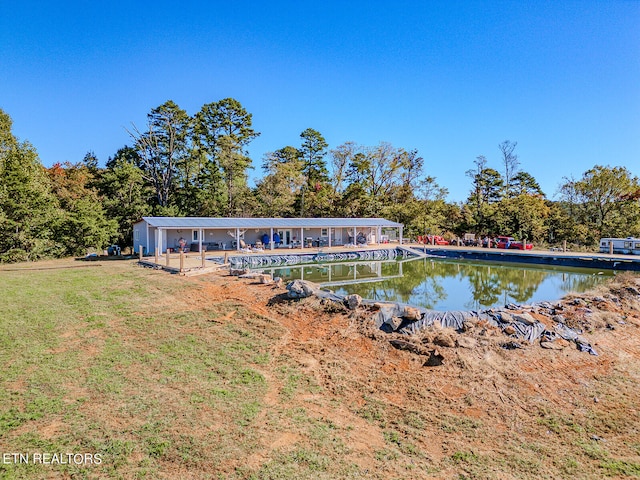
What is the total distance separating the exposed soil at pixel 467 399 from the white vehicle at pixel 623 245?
54.0 ft

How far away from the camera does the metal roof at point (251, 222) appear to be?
18.7 m

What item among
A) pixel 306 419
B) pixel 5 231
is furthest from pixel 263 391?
pixel 5 231

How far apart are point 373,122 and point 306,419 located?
31.0 meters

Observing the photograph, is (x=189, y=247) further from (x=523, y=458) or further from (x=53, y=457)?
(x=523, y=458)

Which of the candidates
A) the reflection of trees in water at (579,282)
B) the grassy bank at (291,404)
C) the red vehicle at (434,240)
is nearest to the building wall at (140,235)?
the grassy bank at (291,404)

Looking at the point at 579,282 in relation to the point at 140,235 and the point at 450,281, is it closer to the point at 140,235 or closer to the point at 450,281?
the point at 450,281

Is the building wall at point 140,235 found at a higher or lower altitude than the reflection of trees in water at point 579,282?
higher

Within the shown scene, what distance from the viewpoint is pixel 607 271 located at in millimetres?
17547

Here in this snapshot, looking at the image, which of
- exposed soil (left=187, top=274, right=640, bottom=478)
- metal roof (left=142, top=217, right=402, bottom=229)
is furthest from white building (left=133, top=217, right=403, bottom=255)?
exposed soil (left=187, top=274, right=640, bottom=478)

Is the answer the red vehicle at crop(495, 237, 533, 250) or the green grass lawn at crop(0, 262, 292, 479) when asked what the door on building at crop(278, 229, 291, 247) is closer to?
the green grass lawn at crop(0, 262, 292, 479)

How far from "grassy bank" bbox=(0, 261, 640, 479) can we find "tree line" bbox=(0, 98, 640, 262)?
14.0 meters

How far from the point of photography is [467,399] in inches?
176

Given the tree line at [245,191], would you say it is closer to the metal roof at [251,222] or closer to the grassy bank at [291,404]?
the metal roof at [251,222]

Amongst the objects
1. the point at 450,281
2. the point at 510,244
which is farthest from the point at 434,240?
the point at 450,281
